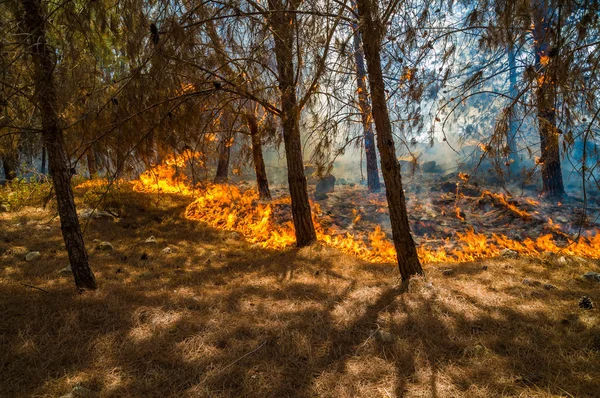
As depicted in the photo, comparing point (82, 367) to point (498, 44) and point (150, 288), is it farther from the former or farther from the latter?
point (498, 44)

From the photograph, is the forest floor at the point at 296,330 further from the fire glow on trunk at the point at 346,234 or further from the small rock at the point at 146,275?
the fire glow on trunk at the point at 346,234

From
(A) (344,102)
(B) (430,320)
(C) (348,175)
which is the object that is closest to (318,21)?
(A) (344,102)

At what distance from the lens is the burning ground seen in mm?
2215

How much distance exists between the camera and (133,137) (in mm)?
3596

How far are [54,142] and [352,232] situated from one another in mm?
5224

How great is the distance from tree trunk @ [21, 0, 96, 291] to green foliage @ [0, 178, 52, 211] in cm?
351

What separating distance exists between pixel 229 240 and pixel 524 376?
16.3 ft

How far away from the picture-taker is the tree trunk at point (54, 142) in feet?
10.4

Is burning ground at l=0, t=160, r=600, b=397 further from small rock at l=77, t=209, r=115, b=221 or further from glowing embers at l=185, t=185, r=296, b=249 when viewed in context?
glowing embers at l=185, t=185, r=296, b=249

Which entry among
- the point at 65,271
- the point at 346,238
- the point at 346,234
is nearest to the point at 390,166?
the point at 346,238

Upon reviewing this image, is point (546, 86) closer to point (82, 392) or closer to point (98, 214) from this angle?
point (82, 392)

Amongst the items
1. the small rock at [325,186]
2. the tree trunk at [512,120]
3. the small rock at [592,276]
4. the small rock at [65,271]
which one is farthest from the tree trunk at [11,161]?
the small rock at [325,186]

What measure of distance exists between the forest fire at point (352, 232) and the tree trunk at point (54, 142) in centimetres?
97

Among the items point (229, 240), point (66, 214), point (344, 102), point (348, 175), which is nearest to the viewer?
point (66, 214)
